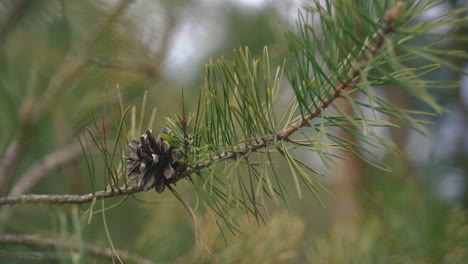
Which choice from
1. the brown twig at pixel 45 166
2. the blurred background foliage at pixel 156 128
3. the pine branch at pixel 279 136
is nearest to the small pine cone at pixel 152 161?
the pine branch at pixel 279 136

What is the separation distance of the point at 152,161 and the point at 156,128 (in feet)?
0.92

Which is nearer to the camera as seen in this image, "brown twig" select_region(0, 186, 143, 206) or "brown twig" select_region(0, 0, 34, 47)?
"brown twig" select_region(0, 186, 143, 206)

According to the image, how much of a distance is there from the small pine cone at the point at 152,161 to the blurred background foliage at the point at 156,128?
14 centimetres

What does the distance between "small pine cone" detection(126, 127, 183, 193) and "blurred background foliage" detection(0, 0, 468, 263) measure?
0.14 meters

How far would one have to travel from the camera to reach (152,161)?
0.24 meters

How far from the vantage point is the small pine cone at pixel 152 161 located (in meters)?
0.24

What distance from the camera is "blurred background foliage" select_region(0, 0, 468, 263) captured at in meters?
0.48

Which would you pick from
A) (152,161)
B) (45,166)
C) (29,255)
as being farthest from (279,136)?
(45,166)

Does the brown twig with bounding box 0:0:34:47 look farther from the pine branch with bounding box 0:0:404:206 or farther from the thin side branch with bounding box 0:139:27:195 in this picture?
the pine branch with bounding box 0:0:404:206

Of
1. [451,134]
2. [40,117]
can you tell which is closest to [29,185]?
[40,117]

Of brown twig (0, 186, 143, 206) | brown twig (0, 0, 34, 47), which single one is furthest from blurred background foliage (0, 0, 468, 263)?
brown twig (0, 186, 143, 206)

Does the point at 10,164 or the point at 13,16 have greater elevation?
the point at 13,16

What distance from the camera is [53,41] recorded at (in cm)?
56

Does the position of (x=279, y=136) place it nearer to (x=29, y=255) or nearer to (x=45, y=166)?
(x=29, y=255)
